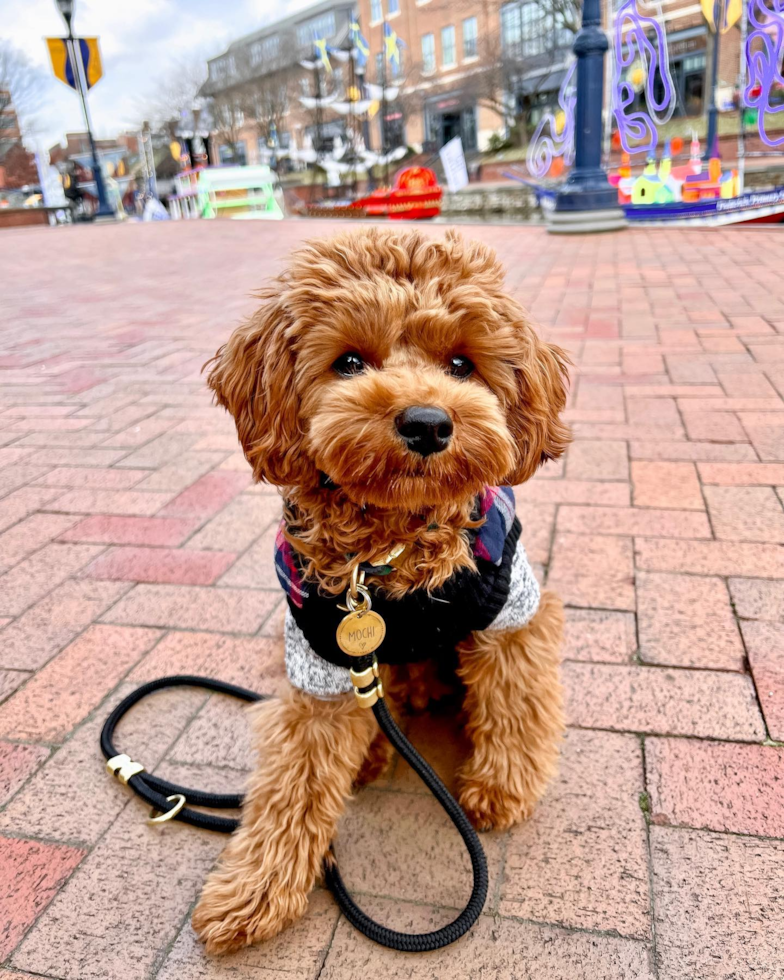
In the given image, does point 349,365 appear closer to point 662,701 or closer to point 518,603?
point 518,603

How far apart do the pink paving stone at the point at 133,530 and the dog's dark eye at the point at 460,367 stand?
181 cm

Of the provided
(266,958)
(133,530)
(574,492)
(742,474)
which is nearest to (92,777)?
(266,958)

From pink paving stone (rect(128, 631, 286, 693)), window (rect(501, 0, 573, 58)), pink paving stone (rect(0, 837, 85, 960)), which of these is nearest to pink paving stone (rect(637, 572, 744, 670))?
pink paving stone (rect(128, 631, 286, 693))

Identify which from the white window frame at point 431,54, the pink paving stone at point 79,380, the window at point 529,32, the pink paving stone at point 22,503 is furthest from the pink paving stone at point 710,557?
the white window frame at point 431,54

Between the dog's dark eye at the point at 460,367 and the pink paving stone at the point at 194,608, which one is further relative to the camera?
the pink paving stone at the point at 194,608

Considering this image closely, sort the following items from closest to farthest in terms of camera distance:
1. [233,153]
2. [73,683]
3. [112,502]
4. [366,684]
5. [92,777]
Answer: [366,684] → [92,777] → [73,683] → [112,502] → [233,153]

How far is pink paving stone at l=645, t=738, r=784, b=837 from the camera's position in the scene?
1615 millimetres

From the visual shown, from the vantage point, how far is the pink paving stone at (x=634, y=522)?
2.77 meters

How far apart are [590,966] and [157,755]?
1.15 metres

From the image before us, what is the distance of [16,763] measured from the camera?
1.91 m

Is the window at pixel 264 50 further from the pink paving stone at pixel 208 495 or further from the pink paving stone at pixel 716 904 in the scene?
the pink paving stone at pixel 716 904

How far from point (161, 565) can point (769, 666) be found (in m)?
2.07

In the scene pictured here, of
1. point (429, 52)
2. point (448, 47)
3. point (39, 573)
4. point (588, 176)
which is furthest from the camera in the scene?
point (429, 52)

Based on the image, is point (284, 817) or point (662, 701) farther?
point (662, 701)
